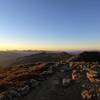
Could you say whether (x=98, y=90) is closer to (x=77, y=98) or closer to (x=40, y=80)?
(x=77, y=98)

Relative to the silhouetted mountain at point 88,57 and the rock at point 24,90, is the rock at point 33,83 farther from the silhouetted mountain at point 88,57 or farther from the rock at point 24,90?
the silhouetted mountain at point 88,57

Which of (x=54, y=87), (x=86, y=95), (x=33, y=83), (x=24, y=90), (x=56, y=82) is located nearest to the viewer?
(x=86, y=95)

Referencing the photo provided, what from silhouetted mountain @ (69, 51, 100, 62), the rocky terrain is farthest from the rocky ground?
silhouetted mountain @ (69, 51, 100, 62)

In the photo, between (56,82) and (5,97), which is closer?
(5,97)

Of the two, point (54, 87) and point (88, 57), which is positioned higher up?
point (88, 57)

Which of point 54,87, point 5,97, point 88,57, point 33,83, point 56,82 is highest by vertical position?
point 88,57

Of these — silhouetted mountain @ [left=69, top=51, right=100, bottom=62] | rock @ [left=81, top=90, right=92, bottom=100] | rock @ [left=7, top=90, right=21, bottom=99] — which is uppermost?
silhouetted mountain @ [left=69, top=51, right=100, bottom=62]

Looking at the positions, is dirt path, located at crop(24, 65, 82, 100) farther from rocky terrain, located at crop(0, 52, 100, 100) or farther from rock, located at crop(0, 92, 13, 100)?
rock, located at crop(0, 92, 13, 100)

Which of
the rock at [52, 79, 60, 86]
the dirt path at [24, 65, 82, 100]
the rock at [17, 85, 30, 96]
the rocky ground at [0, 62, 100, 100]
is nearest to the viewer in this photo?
the rocky ground at [0, 62, 100, 100]

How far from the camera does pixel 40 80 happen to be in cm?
2720

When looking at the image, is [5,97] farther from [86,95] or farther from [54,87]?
[86,95]

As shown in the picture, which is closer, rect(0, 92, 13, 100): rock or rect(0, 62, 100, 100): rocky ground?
rect(0, 92, 13, 100): rock

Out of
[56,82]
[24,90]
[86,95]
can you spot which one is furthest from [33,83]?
[86,95]

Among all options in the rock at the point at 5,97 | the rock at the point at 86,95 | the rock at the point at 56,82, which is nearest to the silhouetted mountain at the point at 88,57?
the rock at the point at 56,82
